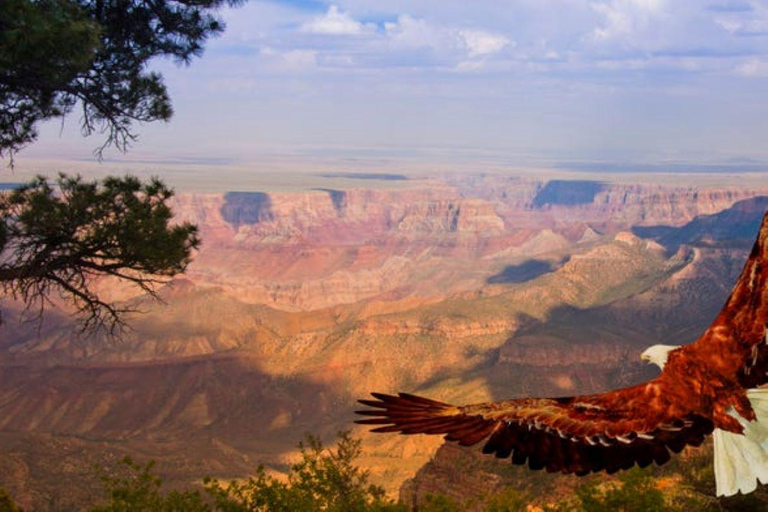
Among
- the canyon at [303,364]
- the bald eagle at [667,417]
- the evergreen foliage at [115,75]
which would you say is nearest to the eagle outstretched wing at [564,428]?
the bald eagle at [667,417]

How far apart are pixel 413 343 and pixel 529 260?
90.4 meters

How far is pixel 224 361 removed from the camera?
110m

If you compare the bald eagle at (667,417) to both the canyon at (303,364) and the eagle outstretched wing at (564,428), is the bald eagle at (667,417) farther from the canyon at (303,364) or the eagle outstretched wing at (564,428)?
the canyon at (303,364)

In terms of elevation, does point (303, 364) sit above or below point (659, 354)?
below

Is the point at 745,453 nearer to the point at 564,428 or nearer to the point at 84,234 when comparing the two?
the point at 564,428

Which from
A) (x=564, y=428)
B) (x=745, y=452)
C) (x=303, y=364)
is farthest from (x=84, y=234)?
(x=303, y=364)

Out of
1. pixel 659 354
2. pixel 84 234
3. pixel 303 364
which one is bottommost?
pixel 303 364

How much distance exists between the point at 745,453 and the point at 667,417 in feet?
0.97

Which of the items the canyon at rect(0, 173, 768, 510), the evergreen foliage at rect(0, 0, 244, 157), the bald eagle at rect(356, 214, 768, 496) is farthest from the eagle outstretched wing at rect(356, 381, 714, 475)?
the canyon at rect(0, 173, 768, 510)

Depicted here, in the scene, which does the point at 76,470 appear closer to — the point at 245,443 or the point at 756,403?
the point at 245,443

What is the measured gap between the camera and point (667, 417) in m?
3.09

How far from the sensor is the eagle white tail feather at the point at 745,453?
2.86 metres

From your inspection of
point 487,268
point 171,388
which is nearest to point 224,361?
point 171,388

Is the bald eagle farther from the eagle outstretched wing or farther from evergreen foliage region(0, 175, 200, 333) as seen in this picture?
evergreen foliage region(0, 175, 200, 333)
